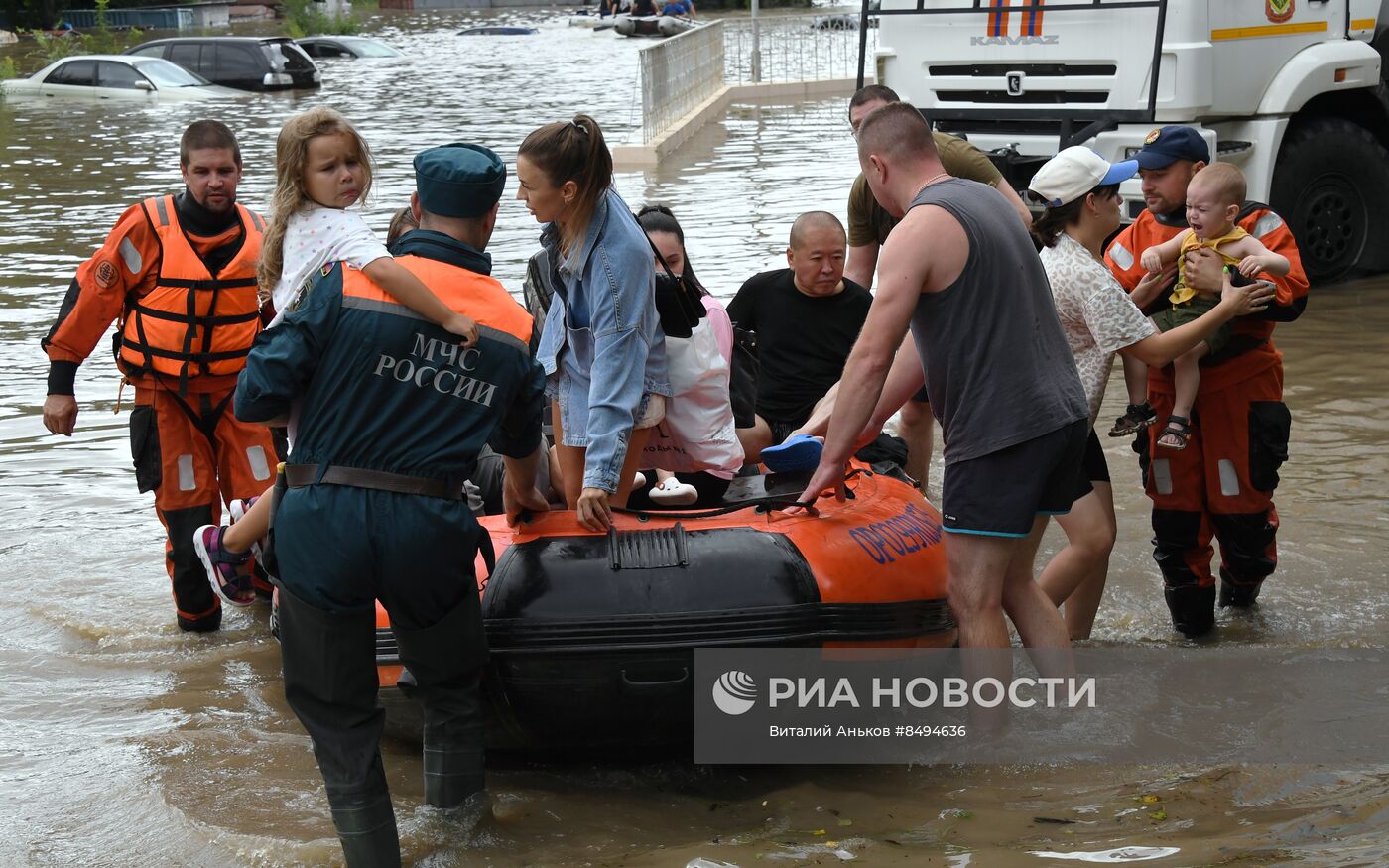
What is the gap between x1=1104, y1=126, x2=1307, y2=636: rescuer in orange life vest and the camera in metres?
5.23

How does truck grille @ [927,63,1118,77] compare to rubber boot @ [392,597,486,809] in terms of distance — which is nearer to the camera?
rubber boot @ [392,597,486,809]

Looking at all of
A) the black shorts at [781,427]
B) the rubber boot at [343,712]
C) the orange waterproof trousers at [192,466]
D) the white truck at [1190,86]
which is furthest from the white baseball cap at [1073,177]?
the white truck at [1190,86]

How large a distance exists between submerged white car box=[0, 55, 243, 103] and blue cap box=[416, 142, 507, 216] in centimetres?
2424

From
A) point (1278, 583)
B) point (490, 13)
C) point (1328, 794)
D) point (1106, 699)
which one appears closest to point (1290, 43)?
point (1278, 583)

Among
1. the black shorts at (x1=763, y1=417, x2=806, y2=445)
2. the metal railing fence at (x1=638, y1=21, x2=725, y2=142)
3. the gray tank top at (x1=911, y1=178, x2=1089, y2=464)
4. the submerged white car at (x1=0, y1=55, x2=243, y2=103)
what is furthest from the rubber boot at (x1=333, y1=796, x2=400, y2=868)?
the submerged white car at (x1=0, y1=55, x2=243, y2=103)

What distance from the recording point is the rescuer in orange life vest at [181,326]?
5629mm

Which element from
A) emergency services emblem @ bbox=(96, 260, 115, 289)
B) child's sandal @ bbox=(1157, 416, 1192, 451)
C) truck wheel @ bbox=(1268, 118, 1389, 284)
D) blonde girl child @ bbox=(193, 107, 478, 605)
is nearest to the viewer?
blonde girl child @ bbox=(193, 107, 478, 605)

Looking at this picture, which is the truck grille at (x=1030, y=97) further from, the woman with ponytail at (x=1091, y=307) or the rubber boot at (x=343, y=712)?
the rubber boot at (x=343, y=712)

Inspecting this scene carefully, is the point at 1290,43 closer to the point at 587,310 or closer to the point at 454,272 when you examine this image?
the point at 587,310

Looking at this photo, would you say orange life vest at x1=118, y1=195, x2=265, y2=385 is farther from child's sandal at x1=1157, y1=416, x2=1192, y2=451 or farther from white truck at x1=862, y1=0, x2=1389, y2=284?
white truck at x1=862, y1=0, x2=1389, y2=284

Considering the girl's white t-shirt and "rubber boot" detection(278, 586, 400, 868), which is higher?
the girl's white t-shirt

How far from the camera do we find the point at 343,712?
12.5 feet

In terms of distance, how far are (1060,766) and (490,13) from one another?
5276 cm

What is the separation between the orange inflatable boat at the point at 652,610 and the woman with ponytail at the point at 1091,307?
0.72 m
